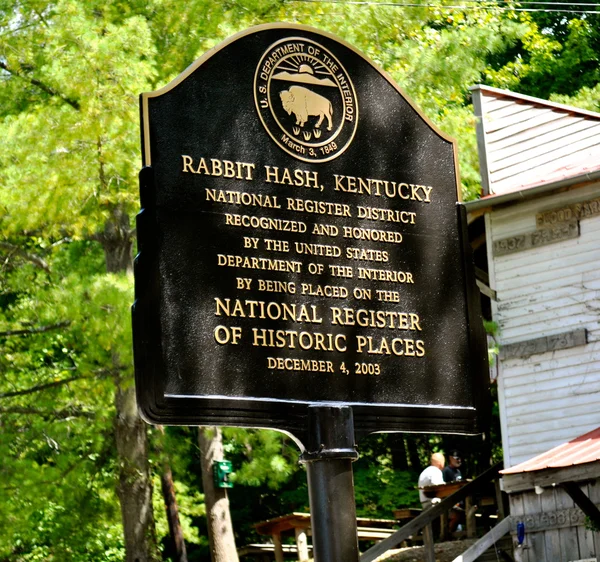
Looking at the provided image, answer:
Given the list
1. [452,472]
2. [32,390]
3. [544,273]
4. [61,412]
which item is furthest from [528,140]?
[32,390]

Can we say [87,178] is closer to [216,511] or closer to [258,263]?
[216,511]

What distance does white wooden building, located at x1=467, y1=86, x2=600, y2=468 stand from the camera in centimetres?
1597

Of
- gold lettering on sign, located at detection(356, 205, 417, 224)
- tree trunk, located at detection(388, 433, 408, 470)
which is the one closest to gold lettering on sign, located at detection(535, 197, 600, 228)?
gold lettering on sign, located at detection(356, 205, 417, 224)

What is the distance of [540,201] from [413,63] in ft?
9.71

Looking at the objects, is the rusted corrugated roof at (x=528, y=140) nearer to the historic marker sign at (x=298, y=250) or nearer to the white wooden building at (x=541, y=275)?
the white wooden building at (x=541, y=275)

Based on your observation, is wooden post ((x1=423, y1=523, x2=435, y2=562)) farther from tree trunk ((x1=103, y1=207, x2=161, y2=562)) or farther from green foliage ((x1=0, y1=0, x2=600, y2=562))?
tree trunk ((x1=103, y1=207, x2=161, y2=562))

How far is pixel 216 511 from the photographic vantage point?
752 inches

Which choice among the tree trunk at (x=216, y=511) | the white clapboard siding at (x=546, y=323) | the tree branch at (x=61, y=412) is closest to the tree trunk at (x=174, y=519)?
the tree trunk at (x=216, y=511)

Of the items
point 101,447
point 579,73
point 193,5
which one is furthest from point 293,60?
point 579,73

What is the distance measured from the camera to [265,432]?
14.8 metres

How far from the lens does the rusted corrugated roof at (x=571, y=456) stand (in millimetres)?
12664

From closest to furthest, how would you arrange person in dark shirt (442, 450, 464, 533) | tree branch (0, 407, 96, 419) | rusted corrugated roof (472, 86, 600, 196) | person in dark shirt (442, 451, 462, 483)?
1. tree branch (0, 407, 96, 419)
2. person in dark shirt (442, 450, 464, 533)
3. rusted corrugated roof (472, 86, 600, 196)
4. person in dark shirt (442, 451, 462, 483)

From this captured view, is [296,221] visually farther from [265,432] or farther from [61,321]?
[61,321]

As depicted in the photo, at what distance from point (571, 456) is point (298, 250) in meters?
7.78
